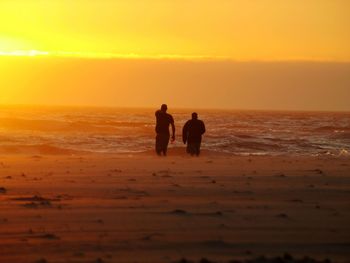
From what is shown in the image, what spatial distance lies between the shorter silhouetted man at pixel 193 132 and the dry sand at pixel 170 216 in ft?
24.3

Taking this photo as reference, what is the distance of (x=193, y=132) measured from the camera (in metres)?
21.0

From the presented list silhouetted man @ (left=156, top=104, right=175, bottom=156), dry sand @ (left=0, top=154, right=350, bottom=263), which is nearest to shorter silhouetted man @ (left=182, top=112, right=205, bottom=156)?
silhouetted man @ (left=156, top=104, right=175, bottom=156)

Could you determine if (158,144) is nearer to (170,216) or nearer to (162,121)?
(162,121)

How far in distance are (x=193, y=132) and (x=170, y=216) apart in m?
12.8

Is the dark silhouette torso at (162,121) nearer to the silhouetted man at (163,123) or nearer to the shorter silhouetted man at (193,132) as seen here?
the silhouetted man at (163,123)

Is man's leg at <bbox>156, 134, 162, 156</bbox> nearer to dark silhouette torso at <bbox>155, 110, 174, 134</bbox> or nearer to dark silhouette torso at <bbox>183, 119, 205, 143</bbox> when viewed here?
dark silhouette torso at <bbox>155, 110, 174, 134</bbox>

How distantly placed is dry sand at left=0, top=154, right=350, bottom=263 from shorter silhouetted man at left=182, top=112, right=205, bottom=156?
741cm

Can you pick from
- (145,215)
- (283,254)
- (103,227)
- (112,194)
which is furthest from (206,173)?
(283,254)

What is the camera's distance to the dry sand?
21.5 ft

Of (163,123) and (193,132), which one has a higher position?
(163,123)

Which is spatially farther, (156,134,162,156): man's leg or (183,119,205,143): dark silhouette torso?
(156,134,162,156): man's leg

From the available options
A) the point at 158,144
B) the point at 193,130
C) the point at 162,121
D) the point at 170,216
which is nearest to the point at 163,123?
the point at 162,121

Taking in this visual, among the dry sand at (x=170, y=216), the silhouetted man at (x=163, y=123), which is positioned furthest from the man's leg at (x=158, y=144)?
the dry sand at (x=170, y=216)

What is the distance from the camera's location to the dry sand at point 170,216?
654 centimetres
